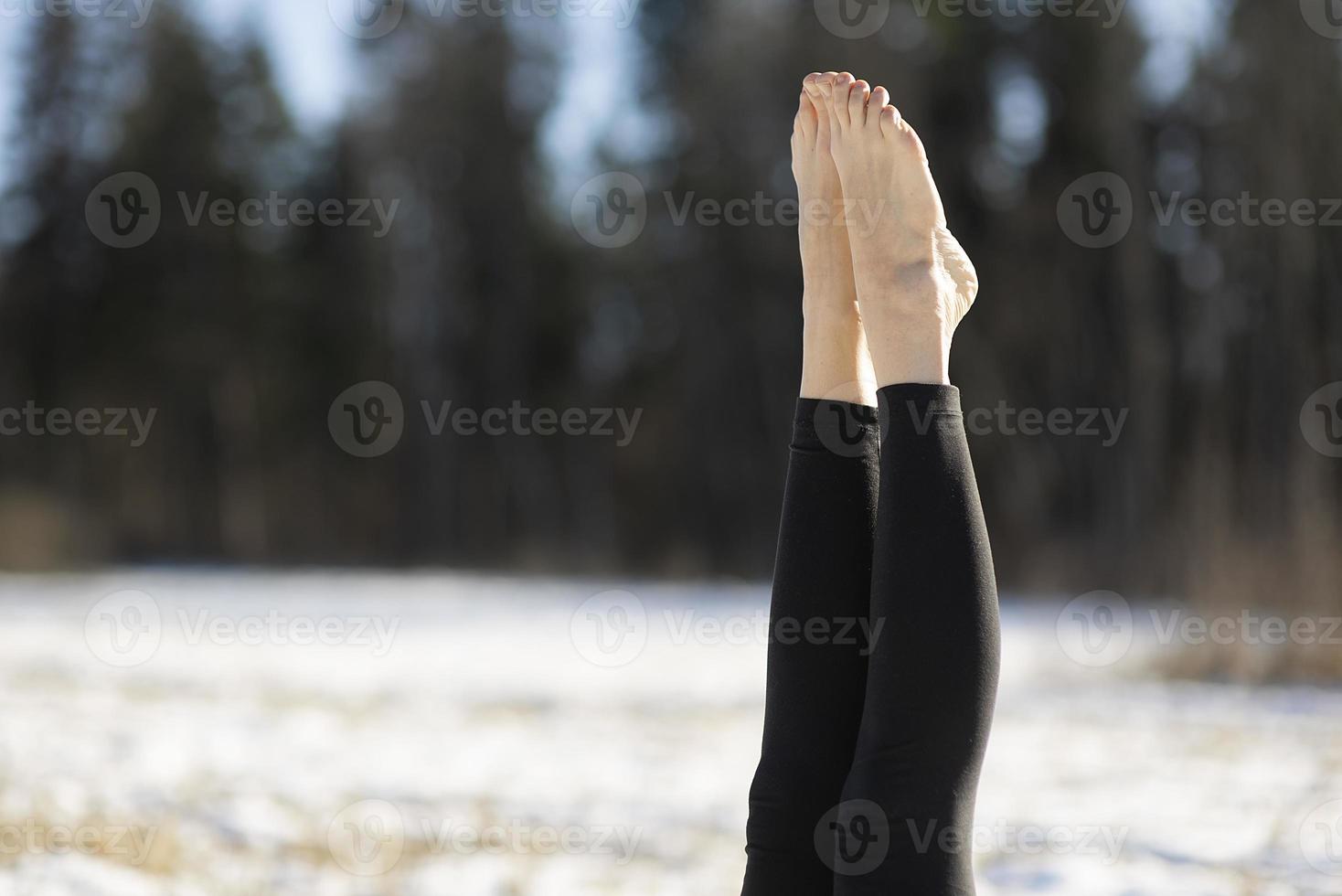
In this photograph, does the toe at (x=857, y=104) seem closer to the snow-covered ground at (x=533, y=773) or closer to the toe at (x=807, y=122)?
the toe at (x=807, y=122)

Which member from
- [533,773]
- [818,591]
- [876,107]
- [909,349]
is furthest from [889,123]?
Answer: [533,773]

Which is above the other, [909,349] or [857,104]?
[857,104]

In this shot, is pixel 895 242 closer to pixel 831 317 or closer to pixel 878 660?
pixel 831 317

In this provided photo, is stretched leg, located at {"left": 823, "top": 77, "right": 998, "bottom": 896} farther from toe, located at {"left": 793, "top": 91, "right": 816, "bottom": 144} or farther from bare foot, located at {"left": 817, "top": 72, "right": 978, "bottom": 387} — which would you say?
toe, located at {"left": 793, "top": 91, "right": 816, "bottom": 144}

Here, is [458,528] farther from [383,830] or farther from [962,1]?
[383,830]

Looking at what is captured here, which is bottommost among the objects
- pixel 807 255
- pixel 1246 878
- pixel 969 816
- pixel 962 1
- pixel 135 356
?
pixel 1246 878

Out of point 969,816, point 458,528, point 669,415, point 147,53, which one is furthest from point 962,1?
point 969,816

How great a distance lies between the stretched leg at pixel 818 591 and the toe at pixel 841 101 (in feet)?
0.41

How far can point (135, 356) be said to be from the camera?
52.7ft

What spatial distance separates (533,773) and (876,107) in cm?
204

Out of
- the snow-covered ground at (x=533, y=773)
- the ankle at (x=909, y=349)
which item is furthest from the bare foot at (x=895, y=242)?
the snow-covered ground at (x=533, y=773)

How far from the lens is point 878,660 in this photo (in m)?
1.15

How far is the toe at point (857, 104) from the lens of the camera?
56.8 inches

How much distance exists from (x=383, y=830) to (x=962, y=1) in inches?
463
